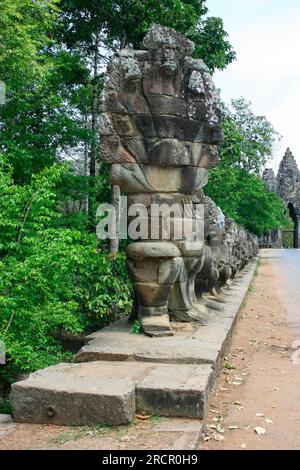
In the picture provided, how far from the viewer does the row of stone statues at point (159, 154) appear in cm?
511

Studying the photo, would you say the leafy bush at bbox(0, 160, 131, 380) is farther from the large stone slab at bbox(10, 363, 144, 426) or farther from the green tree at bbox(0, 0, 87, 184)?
the green tree at bbox(0, 0, 87, 184)

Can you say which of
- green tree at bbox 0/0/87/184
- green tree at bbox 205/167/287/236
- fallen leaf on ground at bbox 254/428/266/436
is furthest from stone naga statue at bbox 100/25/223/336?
green tree at bbox 205/167/287/236

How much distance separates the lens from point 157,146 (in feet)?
17.1

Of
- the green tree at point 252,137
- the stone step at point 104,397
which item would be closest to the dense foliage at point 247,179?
the green tree at point 252,137

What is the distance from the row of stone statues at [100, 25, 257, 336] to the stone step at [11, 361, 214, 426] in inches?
59.6

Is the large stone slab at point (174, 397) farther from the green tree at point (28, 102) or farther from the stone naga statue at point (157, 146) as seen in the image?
the green tree at point (28, 102)

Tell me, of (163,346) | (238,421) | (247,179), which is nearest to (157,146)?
(163,346)

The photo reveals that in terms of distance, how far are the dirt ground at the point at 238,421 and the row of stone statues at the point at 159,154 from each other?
86 cm
